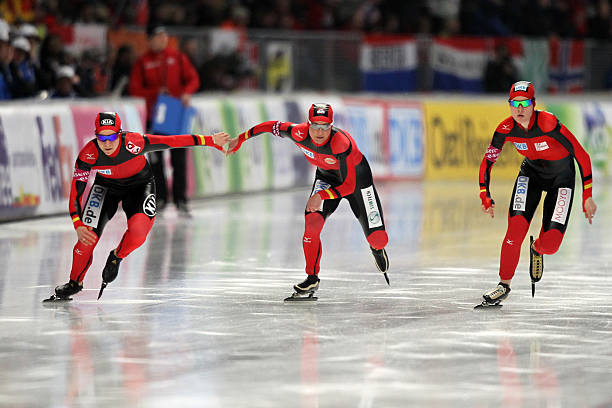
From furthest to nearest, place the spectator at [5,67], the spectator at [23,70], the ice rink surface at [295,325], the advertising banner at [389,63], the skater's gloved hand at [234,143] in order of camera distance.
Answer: the advertising banner at [389,63] → the spectator at [23,70] → the spectator at [5,67] → the skater's gloved hand at [234,143] → the ice rink surface at [295,325]

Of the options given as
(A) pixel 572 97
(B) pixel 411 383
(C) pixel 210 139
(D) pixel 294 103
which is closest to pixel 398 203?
(D) pixel 294 103

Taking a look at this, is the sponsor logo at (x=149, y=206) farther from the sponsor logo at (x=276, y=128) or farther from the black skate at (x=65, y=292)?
the sponsor logo at (x=276, y=128)

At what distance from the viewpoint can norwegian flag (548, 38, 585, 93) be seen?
73.4 ft

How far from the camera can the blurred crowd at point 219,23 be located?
15133 millimetres

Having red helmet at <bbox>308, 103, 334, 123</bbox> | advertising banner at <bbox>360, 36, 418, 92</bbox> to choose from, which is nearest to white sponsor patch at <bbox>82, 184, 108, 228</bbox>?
red helmet at <bbox>308, 103, 334, 123</bbox>

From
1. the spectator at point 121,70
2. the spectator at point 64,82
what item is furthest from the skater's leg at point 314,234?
the spectator at point 121,70

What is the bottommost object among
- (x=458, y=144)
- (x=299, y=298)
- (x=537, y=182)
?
(x=458, y=144)

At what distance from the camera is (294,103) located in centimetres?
1956

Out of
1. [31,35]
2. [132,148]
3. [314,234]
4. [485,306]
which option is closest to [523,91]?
[485,306]

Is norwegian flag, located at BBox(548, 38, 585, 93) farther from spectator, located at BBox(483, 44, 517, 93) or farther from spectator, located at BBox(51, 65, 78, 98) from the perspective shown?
spectator, located at BBox(51, 65, 78, 98)

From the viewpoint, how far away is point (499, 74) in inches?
856

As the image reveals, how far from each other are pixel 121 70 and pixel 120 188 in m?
7.33

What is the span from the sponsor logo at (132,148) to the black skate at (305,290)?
161cm

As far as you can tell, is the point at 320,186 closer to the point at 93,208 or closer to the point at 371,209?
the point at 371,209
